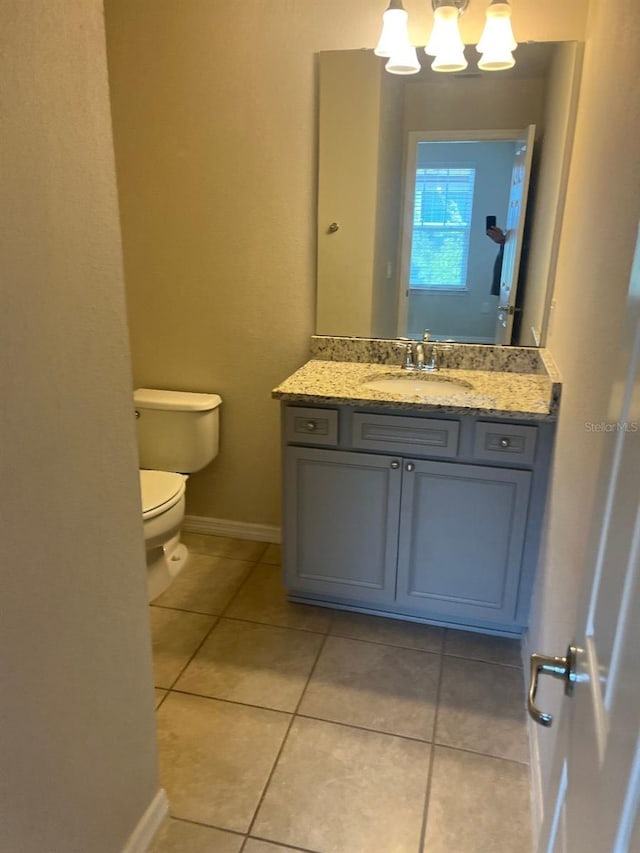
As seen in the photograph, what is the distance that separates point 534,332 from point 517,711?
4.27ft

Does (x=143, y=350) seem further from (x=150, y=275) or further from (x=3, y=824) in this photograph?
(x=3, y=824)

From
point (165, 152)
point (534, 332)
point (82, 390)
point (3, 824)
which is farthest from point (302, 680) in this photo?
point (165, 152)

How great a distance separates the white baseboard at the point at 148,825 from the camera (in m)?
1.41

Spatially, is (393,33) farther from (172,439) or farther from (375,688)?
(375,688)

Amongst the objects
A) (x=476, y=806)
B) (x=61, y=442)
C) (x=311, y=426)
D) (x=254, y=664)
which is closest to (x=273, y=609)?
(x=254, y=664)

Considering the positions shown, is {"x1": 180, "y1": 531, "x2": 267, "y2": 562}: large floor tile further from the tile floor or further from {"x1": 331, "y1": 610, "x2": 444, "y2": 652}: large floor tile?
{"x1": 331, "y1": 610, "x2": 444, "y2": 652}: large floor tile

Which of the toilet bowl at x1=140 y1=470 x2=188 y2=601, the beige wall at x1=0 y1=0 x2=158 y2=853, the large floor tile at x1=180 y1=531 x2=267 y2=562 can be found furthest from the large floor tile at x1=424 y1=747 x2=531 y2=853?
the large floor tile at x1=180 y1=531 x2=267 y2=562

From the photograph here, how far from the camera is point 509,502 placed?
6.61 feet

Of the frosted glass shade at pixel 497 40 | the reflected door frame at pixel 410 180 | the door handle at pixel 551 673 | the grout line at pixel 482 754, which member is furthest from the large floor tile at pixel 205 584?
the frosted glass shade at pixel 497 40

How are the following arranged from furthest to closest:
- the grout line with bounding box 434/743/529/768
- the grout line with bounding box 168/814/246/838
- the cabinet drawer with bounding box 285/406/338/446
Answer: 1. the cabinet drawer with bounding box 285/406/338/446
2. the grout line with bounding box 434/743/529/768
3. the grout line with bounding box 168/814/246/838

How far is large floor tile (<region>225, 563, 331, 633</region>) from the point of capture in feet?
7.59

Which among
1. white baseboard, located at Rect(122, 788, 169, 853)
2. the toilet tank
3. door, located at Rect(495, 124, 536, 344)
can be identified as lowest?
white baseboard, located at Rect(122, 788, 169, 853)

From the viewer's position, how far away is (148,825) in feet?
4.84

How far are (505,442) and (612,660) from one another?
1354 mm
